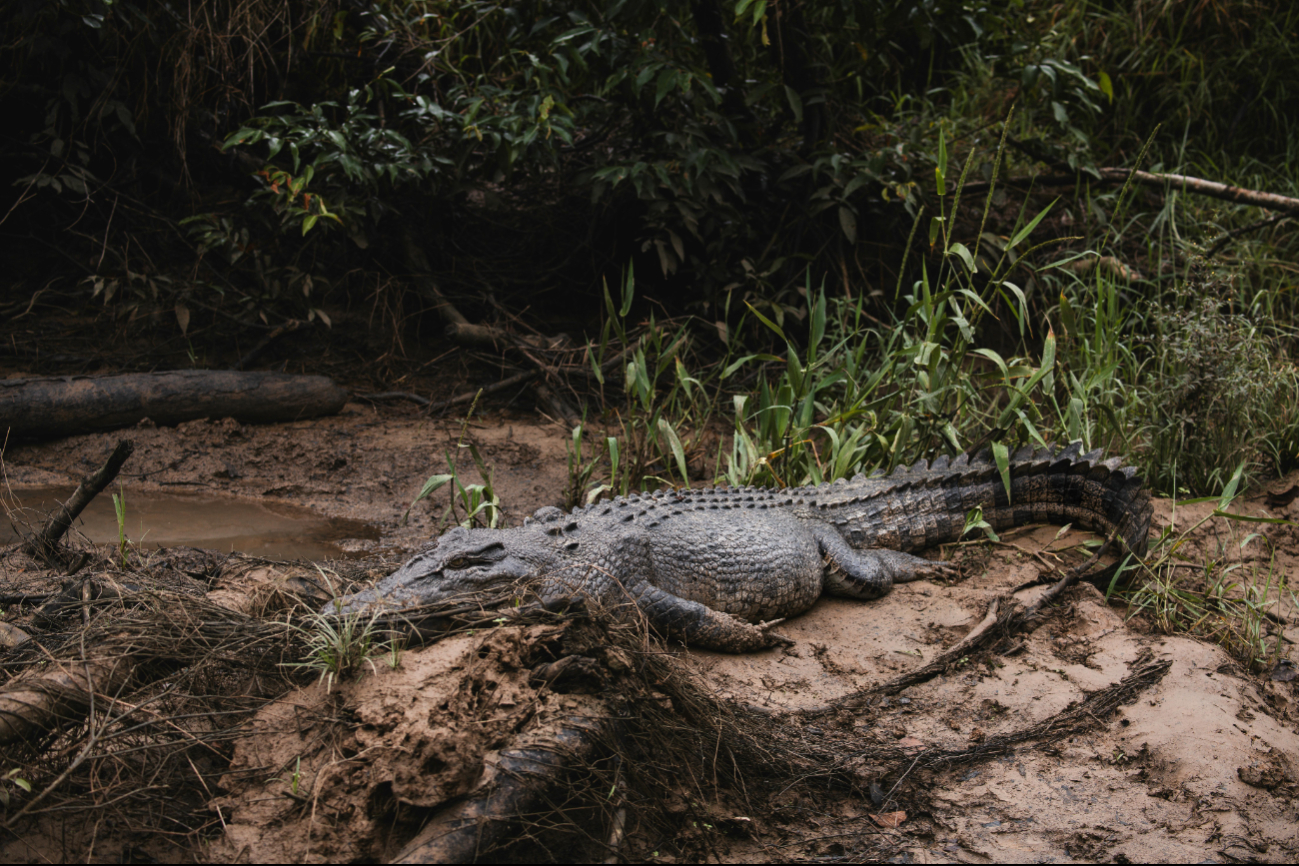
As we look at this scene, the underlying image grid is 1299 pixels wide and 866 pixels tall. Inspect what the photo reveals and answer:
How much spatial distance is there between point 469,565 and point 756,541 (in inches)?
47.9

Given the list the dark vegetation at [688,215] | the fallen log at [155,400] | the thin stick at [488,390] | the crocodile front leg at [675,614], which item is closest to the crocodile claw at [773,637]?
the crocodile front leg at [675,614]

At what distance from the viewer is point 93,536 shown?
412 centimetres

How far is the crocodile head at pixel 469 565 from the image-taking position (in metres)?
2.86

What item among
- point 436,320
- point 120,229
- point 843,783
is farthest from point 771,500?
point 120,229

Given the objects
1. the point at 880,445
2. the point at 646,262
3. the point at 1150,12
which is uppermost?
the point at 1150,12

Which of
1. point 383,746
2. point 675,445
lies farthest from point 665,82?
point 383,746

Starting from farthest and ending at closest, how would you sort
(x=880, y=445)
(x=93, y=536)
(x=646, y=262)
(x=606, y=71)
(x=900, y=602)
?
(x=646, y=262) → (x=606, y=71) → (x=880, y=445) → (x=93, y=536) → (x=900, y=602)

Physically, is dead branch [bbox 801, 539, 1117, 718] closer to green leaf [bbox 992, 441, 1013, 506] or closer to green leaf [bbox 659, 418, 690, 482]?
green leaf [bbox 992, 441, 1013, 506]

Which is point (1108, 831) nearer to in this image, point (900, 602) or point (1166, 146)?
point (900, 602)

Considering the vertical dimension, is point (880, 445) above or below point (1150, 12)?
below

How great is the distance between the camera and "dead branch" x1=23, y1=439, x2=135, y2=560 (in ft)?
10.1

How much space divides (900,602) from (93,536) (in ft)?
13.0

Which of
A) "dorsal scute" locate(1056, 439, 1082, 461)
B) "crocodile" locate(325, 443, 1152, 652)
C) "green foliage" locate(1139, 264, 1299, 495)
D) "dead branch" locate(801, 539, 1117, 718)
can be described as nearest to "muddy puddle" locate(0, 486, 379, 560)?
"crocodile" locate(325, 443, 1152, 652)

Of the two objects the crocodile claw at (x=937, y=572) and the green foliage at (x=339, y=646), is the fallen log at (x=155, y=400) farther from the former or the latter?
the crocodile claw at (x=937, y=572)
